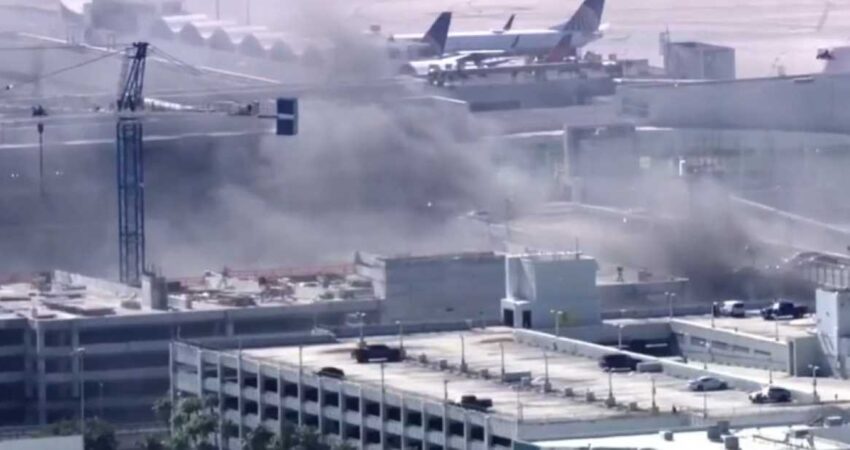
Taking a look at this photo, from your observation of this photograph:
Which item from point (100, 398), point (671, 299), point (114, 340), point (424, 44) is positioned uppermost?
point (424, 44)

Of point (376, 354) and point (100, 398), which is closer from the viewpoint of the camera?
point (376, 354)

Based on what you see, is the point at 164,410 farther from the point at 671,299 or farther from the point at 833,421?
the point at 833,421

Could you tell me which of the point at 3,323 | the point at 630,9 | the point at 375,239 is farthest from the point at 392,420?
the point at 630,9

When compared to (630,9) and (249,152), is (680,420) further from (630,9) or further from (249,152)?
(630,9)

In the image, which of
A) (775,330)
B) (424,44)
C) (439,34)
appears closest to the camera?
(775,330)

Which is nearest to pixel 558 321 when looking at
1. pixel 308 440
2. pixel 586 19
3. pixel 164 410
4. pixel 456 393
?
pixel 164 410

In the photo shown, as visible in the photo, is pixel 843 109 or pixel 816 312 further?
pixel 843 109

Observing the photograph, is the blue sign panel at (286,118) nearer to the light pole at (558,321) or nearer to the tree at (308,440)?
the light pole at (558,321)
